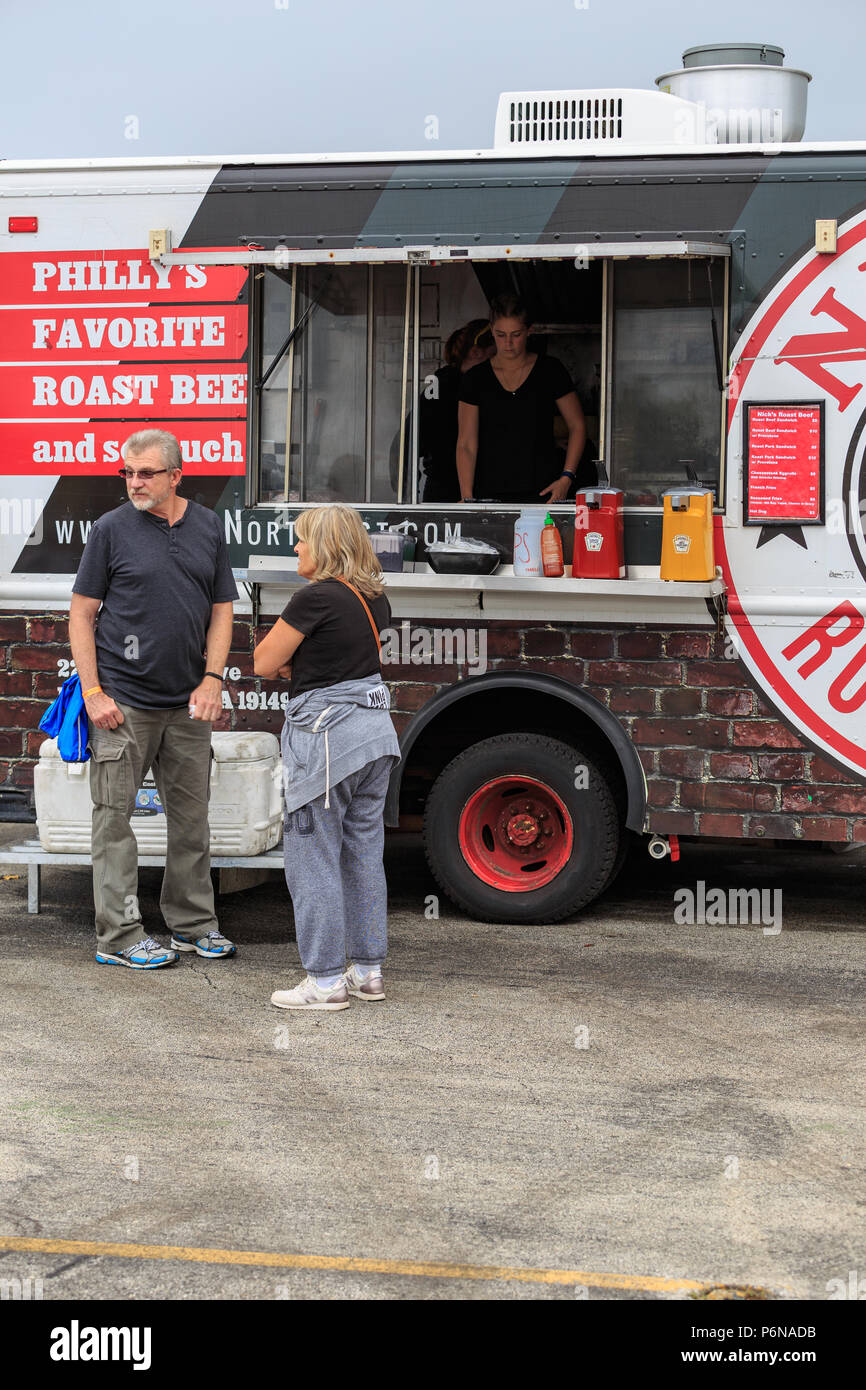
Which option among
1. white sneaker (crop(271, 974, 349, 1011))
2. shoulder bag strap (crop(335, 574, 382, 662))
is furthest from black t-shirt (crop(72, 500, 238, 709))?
white sneaker (crop(271, 974, 349, 1011))

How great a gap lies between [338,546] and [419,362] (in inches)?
58.3

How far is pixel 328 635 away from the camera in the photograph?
18.2 feet

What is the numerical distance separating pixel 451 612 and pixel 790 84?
267 cm

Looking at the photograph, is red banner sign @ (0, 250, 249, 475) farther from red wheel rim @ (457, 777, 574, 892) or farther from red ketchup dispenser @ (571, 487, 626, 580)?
red wheel rim @ (457, 777, 574, 892)

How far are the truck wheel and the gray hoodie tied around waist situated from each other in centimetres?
116

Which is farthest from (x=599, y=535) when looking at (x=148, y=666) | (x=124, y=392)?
(x=124, y=392)

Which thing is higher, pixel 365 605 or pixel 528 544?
pixel 528 544

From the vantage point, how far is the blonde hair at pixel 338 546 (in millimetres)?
5559

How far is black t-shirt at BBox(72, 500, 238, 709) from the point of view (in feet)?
20.0

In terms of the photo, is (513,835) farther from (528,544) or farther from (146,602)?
(146,602)

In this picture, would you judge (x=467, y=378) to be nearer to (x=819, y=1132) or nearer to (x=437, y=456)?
(x=437, y=456)

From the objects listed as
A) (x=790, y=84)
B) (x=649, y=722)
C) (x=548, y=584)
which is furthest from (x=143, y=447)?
(x=790, y=84)

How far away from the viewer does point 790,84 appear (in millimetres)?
6699

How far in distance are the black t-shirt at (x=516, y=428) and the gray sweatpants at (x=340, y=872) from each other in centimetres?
161
